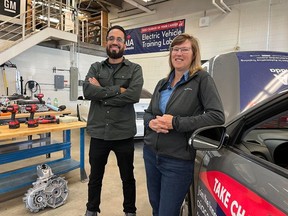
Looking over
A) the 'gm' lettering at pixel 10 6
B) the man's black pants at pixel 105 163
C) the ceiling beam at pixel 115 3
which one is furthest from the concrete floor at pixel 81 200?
the ceiling beam at pixel 115 3

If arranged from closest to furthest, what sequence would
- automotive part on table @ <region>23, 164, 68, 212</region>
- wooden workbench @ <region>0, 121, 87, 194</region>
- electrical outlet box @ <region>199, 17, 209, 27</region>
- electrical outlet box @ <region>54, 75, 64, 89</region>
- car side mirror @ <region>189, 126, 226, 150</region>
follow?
car side mirror @ <region>189, 126, 226, 150</region>, automotive part on table @ <region>23, 164, 68, 212</region>, wooden workbench @ <region>0, 121, 87, 194</region>, electrical outlet box @ <region>199, 17, 209, 27</region>, electrical outlet box @ <region>54, 75, 64, 89</region>

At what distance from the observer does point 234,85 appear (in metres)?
1.80

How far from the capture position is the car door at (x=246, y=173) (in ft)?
2.39

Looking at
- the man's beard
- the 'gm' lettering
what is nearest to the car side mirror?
the man's beard

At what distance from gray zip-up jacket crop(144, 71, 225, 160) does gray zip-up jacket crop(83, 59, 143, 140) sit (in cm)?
61

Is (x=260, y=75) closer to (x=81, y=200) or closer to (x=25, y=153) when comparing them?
(x=81, y=200)

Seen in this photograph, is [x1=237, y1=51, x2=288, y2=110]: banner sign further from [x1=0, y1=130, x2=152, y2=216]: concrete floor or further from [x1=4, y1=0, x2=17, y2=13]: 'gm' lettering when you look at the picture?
[x1=4, y1=0, x2=17, y2=13]: 'gm' lettering

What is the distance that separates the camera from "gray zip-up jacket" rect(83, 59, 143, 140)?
193cm

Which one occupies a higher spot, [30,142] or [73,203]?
[30,142]

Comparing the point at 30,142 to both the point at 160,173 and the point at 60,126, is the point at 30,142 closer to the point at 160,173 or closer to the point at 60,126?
the point at 60,126

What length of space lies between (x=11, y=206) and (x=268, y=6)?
7.39 metres

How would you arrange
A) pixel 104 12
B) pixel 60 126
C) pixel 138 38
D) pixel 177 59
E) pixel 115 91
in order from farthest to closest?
pixel 104 12 → pixel 138 38 → pixel 60 126 → pixel 115 91 → pixel 177 59

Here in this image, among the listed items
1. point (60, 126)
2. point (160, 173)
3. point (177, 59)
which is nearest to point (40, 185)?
point (60, 126)

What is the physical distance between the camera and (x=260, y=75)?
6.01ft
